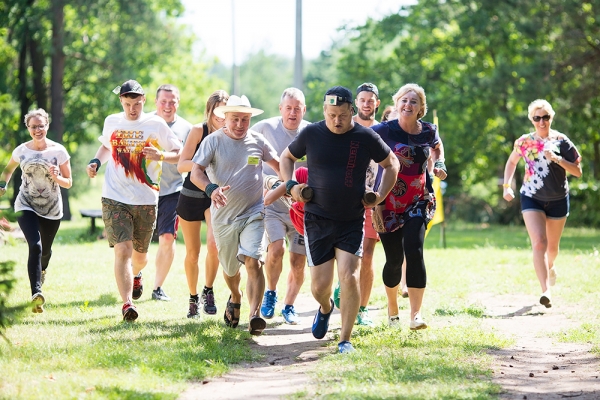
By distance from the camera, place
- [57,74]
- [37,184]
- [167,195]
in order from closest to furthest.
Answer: [37,184]
[167,195]
[57,74]

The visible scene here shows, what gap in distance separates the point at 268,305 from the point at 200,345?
5.76ft

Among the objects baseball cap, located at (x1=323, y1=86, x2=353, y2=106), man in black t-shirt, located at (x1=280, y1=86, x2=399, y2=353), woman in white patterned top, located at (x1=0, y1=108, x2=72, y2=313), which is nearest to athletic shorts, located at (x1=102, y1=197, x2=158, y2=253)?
woman in white patterned top, located at (x1=0, y1=108, x2=72, y2=313)

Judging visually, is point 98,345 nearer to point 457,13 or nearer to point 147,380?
point 147,380

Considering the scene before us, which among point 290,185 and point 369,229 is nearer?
point 290,185

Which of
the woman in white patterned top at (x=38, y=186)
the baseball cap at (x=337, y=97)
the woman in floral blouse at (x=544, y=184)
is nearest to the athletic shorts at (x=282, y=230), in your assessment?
the baseball cap at (x=337, y=97)

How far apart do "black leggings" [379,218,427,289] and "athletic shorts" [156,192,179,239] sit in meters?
3.26

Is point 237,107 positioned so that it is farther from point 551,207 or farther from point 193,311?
point 551,207

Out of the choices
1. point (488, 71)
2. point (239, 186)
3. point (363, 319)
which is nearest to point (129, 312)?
point (239, 186)

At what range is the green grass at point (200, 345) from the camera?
5.95m

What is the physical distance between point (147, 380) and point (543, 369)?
316 centimetres

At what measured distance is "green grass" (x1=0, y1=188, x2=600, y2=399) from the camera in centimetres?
595

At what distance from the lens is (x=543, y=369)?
707 cm

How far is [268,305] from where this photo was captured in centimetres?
919

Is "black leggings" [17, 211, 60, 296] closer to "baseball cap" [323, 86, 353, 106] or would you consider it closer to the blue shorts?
"baseball cap" [323, 86, 353, 106]
